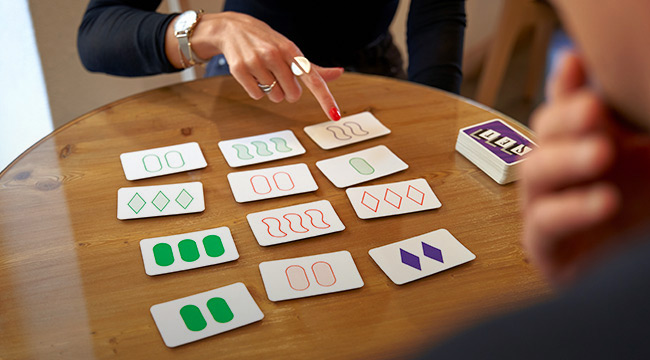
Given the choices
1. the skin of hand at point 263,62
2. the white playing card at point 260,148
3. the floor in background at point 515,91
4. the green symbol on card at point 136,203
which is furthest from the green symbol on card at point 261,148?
the floor in background at point 515,91

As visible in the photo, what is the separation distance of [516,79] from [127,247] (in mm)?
2636

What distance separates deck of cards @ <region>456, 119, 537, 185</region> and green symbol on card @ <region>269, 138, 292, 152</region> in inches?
11.1

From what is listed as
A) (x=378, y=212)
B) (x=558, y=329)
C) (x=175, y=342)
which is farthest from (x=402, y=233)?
(x=558, y=329)

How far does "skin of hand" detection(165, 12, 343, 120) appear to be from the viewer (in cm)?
99

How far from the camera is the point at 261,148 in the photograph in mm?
956

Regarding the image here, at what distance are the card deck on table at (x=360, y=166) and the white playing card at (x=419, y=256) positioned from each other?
0.16 m

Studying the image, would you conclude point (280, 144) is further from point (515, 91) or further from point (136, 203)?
point (515, 91)

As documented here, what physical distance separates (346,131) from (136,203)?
0.37m

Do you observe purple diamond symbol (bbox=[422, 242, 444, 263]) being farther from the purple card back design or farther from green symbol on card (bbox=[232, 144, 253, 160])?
green symbol on card (bbox=[232, 144, 253, 160])

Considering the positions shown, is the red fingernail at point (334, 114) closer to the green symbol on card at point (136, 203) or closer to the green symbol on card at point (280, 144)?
the green symbol on card at point (280, 144)

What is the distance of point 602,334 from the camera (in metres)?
0.19

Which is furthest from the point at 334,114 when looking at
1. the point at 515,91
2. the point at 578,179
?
the point at 515,91

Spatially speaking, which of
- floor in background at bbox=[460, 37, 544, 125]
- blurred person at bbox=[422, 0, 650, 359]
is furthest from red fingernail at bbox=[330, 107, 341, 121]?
floor in background at bbox=[460, 37, 544, 125]

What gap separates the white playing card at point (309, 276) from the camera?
Answer: 69 cm
